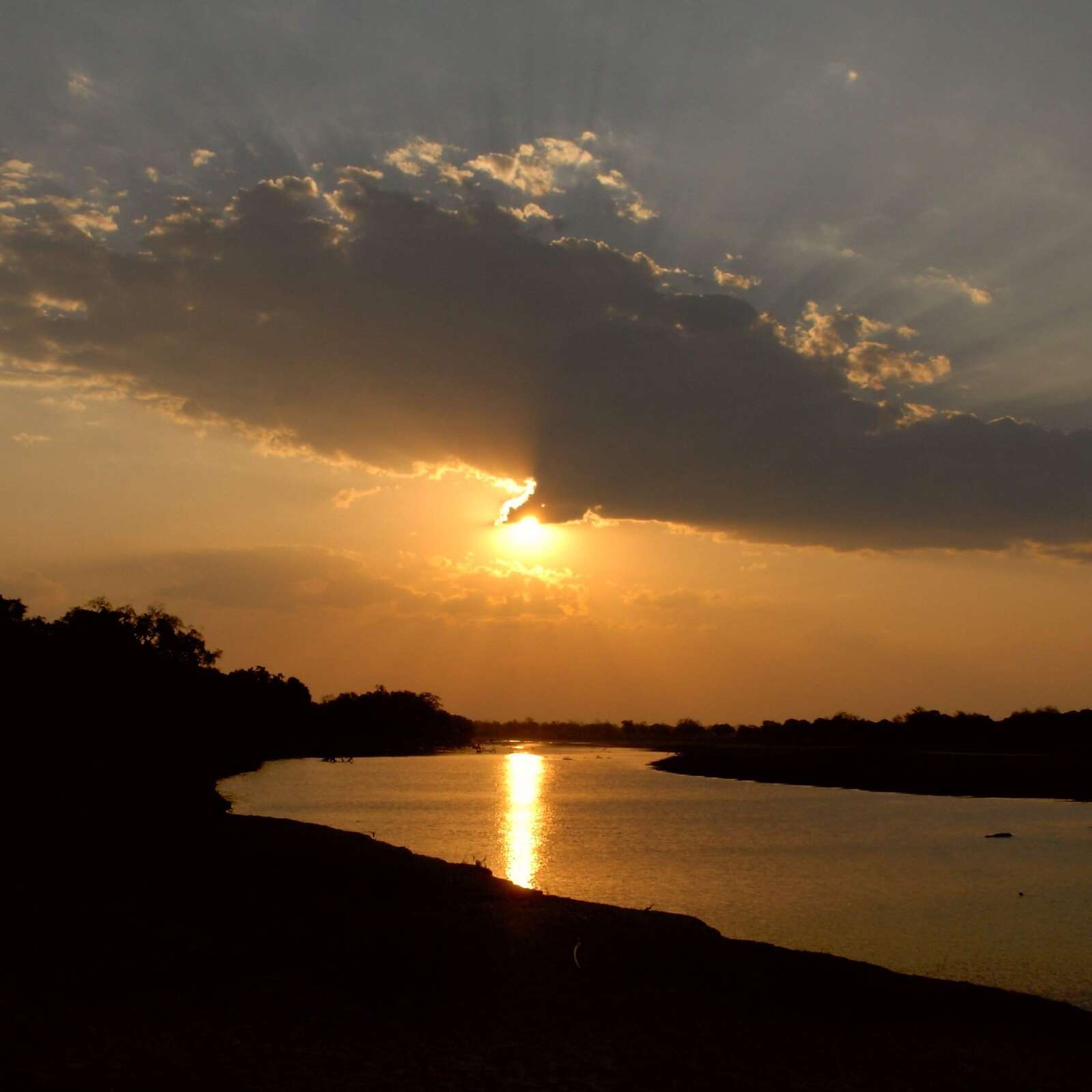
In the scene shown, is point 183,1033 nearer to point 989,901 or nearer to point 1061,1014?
point 1061,1014

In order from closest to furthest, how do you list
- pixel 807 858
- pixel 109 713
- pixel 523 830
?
pixel 807 858
pixel 523 830
pixel 109 713

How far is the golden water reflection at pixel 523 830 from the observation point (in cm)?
4647

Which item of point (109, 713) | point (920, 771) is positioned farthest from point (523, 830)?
point (920, 771)

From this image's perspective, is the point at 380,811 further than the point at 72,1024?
Yes

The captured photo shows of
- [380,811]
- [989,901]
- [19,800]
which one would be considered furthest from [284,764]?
[989,901]

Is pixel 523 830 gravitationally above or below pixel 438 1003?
below

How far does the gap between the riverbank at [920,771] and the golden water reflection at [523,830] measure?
30.7 meters

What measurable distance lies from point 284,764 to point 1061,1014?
159 meters

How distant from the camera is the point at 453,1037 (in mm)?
17719

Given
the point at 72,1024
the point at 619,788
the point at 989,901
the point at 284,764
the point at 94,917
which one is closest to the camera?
the point at 72,1024

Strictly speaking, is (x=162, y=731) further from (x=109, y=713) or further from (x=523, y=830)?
(x=523, y=830)

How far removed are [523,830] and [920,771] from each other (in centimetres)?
7381

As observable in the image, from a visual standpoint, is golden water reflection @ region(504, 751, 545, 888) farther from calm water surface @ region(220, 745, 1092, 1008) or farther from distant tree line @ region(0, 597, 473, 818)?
distant tree line @ region(0, 597, 473, 818)

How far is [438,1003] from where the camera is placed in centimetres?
1991
